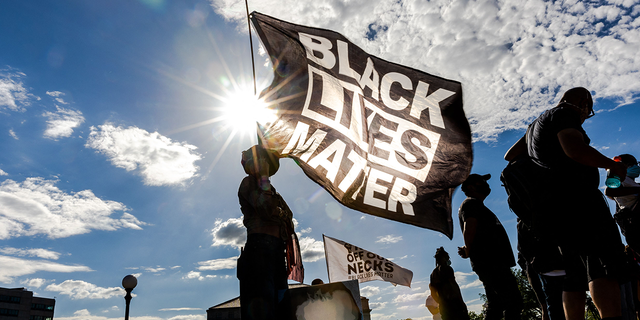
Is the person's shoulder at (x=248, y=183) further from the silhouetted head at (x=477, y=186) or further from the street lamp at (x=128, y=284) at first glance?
the street lamp at (x=128, y=284)

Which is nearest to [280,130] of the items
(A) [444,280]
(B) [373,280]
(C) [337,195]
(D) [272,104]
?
(D) [272,104]

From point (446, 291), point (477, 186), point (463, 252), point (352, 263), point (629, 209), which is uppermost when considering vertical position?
point (352, 263)

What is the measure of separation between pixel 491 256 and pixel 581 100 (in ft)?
5.95

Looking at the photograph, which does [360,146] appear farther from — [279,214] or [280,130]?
[279,214]

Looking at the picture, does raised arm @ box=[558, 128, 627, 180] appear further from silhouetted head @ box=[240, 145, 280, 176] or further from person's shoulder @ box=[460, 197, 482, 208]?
silhouetted head @ box=[240, 145, 280, 176]

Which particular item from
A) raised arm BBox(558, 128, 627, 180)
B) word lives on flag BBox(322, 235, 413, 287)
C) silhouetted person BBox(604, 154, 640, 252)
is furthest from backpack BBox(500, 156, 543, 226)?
word lives on flag BBox(322, 235, 413, 287)

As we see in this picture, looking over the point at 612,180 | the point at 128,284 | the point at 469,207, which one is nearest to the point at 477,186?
the point at 469,207

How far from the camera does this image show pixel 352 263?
37.6 feet

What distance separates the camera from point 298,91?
4340 mm

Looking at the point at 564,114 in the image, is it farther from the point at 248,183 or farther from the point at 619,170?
the point at 248,183

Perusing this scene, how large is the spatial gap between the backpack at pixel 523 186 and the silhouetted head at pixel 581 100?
0.52m

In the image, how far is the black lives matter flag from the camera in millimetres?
4250

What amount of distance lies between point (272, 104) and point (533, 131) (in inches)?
103

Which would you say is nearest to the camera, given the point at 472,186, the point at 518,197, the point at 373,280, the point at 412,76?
the point at 518,197
